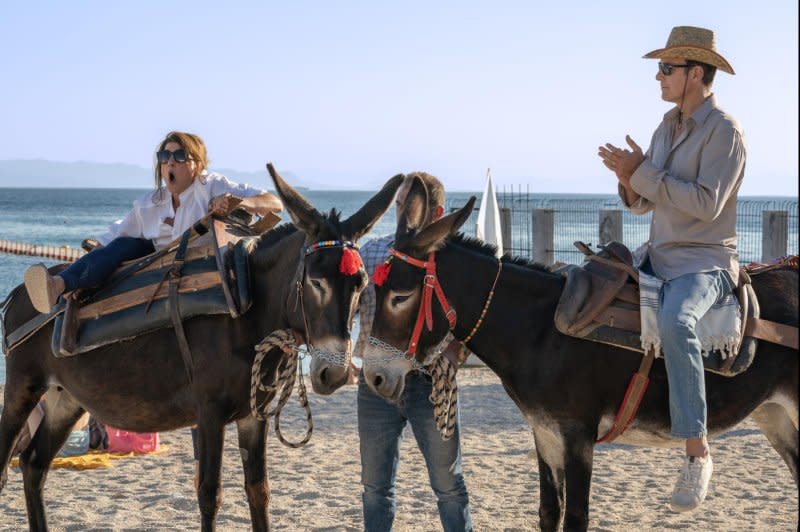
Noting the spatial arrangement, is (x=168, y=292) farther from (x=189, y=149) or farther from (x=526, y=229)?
(x=526, y=229)

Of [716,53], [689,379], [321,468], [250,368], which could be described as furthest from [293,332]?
[321,468]

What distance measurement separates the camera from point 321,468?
26.1 feet

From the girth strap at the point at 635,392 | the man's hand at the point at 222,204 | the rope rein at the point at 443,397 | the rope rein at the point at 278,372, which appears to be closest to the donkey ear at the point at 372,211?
the rope rein at the point at 278,372

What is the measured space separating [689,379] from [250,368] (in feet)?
7.07

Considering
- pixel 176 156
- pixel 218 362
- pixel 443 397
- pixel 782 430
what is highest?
pixel 176 156

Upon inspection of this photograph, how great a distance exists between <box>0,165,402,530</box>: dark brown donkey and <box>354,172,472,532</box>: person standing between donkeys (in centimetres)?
28

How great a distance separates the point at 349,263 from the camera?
4.27 metres

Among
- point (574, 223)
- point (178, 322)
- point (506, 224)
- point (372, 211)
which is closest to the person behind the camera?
point (372, 211)

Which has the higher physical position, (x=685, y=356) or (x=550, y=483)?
(x=685, y=356)

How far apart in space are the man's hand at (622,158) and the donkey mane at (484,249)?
62 centimetres

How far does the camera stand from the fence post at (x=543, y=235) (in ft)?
46.9

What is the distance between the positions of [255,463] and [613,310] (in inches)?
83.0

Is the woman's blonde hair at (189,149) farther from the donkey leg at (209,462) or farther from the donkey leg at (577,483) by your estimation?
the donkey leg at (577,483)

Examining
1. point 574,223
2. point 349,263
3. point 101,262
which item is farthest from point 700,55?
point 574,223
